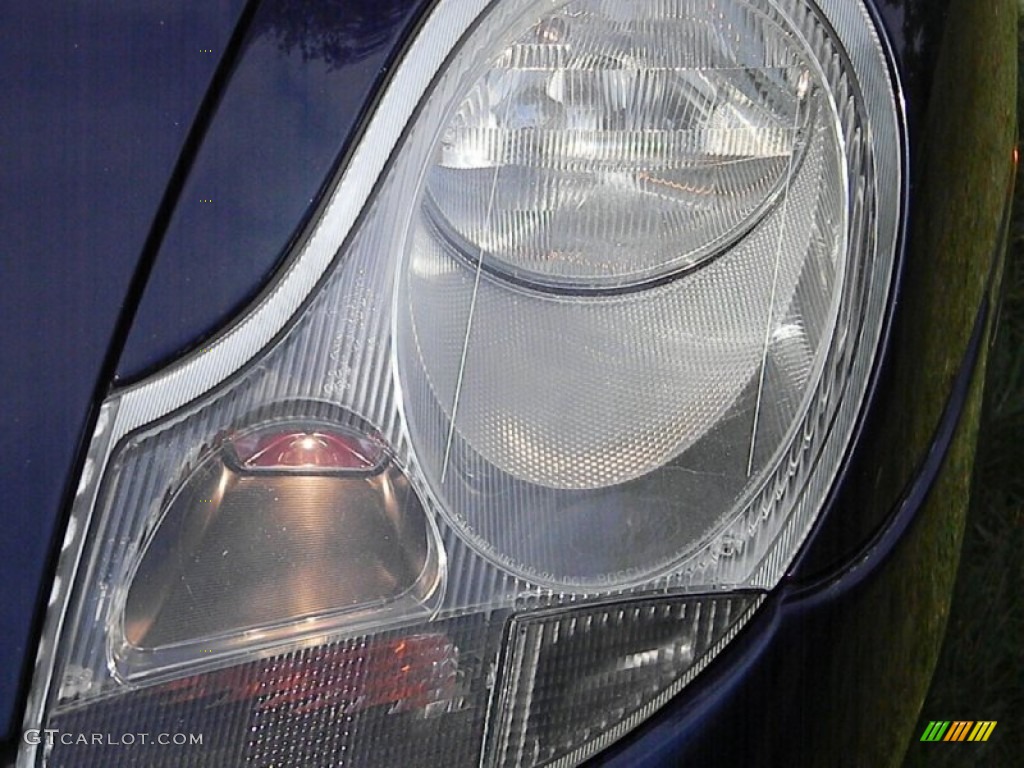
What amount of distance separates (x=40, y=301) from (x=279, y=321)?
18cm

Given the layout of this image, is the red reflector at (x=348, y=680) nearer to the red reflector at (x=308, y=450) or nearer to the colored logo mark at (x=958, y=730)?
the red reflector at (x=308, y=450)

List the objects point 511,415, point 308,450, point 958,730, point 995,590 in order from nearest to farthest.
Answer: point 308,450 < point 511,415 < point 958,730 < point 995,590

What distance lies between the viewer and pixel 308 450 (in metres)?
1.02

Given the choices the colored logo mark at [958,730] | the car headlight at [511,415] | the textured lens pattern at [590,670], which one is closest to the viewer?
the car headlight at [511,415]

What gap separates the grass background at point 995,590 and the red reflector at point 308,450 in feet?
2.52

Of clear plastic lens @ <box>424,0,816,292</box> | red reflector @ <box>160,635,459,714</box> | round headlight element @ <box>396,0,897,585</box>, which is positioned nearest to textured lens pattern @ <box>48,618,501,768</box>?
→ red reflector @ <box>160,635,459,714</box>

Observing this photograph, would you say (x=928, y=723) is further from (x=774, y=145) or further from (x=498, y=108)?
(x=498, y=108)

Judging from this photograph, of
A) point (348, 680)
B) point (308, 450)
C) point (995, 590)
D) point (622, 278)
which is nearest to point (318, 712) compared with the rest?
point (348, 680)

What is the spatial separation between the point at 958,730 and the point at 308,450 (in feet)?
3.17

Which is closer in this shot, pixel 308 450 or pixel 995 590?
pixel 308 450

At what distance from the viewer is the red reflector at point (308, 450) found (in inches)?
39.7

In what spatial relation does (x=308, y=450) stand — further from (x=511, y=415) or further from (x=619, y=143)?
(x=619, y=143)

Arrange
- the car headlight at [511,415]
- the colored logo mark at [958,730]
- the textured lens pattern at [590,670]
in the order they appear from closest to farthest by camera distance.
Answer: the car headlight at [511,415], the textured lens pattern at [590,670], the colored logo mark at [958,730]

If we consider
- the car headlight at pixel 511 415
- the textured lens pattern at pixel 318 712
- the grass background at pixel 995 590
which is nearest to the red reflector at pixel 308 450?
the car headlight at pixel 511 415
